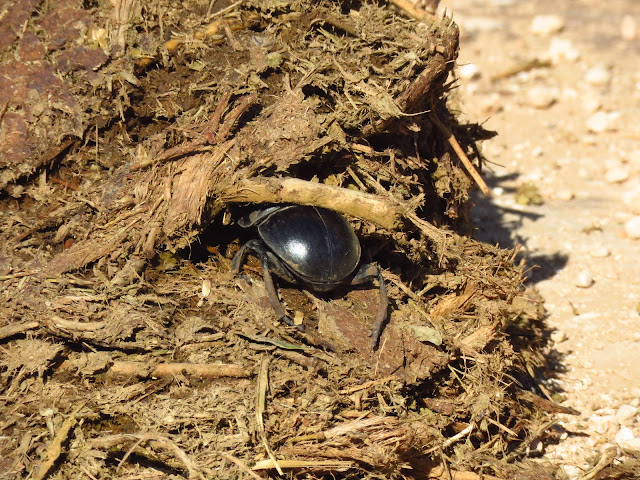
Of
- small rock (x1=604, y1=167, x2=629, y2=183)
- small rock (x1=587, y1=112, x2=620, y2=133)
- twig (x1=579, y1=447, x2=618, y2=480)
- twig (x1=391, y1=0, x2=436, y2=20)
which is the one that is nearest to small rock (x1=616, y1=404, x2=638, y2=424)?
twig (x1=579, y1=447, x2=618, y2=480)

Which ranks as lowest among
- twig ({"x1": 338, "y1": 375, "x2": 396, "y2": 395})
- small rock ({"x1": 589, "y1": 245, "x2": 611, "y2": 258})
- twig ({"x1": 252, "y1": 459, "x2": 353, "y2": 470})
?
small rock ({"x1": 589, "y1": 245, "x2": 611, "y2": 258})

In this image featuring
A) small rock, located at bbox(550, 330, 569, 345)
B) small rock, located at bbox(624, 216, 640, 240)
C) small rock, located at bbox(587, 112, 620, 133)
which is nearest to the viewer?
small rock, located at bbox(550, 330, 569, 345)

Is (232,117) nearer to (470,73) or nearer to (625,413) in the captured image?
(625,413)

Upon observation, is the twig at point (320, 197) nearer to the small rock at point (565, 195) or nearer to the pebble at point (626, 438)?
the pebble at point (626, 438)

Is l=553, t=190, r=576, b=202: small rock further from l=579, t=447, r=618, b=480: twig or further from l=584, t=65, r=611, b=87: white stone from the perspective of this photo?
l=579, t=447, r=618, b=480: twig

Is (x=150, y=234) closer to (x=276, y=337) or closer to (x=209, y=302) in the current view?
(x=209, y=302)

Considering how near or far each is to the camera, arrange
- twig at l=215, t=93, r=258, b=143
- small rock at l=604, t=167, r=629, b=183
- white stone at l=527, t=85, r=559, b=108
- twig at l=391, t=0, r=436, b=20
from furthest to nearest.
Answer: white stone at l=527, t=85, r=559, b=108 < small rock at l=604, t=167, r=629, b=183 < twig at l=391, t=0, r=436, b=20 < twig at l=215, t=93, r=258, b=143

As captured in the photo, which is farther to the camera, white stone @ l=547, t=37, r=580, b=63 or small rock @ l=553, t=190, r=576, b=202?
white stone @ l=547, t=37, r=580, b=63

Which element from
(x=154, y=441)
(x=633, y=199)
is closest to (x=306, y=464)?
(x=154, y=441)
